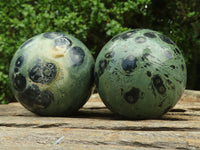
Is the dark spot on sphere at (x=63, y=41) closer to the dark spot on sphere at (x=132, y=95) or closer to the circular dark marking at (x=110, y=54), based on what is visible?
the circular dark marking at (x=110, y=54)

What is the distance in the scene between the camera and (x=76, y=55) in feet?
12.3

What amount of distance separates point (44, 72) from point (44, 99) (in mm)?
304

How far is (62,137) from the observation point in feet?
9.21

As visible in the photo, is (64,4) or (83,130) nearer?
(83,130)

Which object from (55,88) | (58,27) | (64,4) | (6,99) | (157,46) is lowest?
(6,99)

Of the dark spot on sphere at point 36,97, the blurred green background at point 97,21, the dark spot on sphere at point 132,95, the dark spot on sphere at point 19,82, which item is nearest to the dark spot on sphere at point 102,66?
the dark spot on sphere at point 132,95

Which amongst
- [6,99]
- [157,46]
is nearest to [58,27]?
[6,99]

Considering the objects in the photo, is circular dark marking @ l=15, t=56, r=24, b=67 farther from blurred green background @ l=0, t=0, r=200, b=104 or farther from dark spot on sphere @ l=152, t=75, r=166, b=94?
blurred green background @ l=0, t=0, r=200, b=104

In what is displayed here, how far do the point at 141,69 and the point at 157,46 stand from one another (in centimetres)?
32

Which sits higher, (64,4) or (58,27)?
(64,4)

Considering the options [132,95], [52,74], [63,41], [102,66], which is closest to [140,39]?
[102,66]

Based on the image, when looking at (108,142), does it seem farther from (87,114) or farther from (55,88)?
(87,114)

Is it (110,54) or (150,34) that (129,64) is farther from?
(150,34)

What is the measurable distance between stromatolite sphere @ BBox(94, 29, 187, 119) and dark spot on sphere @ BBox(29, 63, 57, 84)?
51cm
